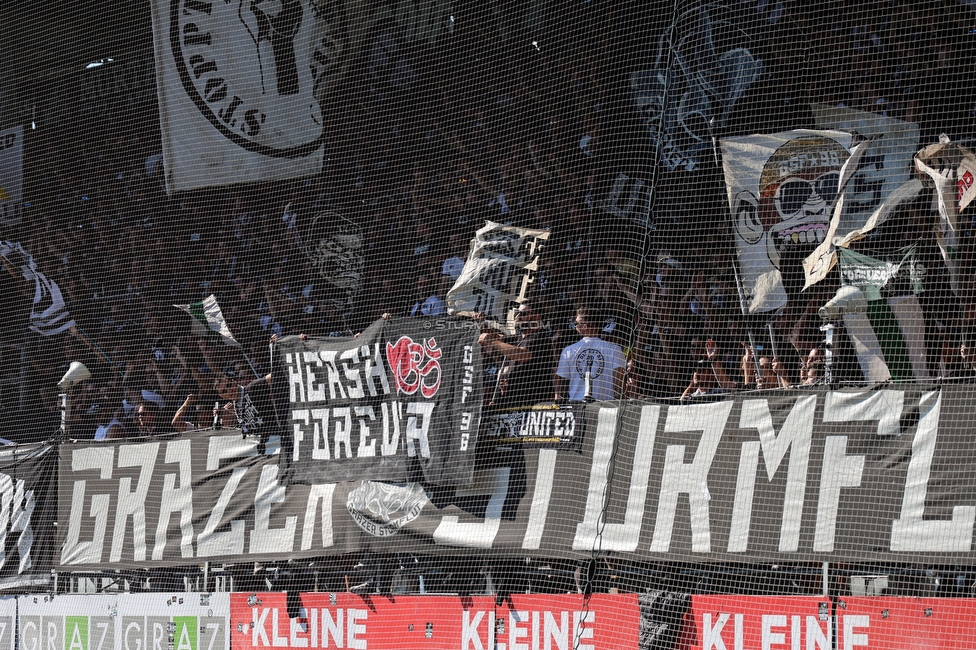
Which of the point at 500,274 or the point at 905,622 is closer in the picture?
the point at 905,622

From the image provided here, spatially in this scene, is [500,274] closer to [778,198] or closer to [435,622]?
[778,198]

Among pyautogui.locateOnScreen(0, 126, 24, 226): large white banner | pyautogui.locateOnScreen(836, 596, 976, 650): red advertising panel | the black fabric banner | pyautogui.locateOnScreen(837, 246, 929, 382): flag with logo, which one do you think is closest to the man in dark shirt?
pyautogui.locateOnScreen(837, 246, 929, 382): flag with logo

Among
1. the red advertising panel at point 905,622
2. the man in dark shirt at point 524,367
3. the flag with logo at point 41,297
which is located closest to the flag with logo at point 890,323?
the red advertising panel at point 905,622

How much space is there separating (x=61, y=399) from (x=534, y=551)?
469cm

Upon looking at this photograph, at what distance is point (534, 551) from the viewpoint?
6074 millimetres

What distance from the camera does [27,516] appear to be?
8109 mm

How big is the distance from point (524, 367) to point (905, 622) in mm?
2825

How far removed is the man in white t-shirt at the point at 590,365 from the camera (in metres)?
6.63

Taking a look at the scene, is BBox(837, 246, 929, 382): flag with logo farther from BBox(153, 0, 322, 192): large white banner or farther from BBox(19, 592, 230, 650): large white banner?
BBox(153, 0, 322, 192): large white banner

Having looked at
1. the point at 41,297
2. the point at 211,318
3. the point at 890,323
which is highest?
the point at 41,297

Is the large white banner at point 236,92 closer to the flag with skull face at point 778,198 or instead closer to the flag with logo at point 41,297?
the flag with logo at point 41,297

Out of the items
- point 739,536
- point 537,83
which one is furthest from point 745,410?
point 537,83

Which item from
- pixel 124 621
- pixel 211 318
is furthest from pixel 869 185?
pixel 124 621

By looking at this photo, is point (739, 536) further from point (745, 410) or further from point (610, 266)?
point (610, 266)
